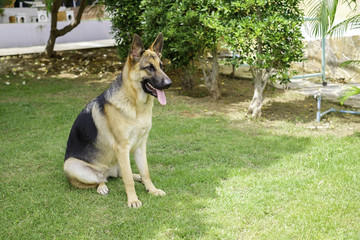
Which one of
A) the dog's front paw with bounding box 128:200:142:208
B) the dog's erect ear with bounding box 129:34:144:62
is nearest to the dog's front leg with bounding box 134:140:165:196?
the dog's front paw with bounding box 128:200:142:208

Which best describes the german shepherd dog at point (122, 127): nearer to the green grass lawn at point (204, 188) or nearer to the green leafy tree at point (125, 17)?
the green grass lawn at point (204, 188)

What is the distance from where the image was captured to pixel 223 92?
32.2 ft

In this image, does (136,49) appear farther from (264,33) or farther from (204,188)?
(264,33)

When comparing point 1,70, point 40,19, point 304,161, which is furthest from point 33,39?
point 304,161

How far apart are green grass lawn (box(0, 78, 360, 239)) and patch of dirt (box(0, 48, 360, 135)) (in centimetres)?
41

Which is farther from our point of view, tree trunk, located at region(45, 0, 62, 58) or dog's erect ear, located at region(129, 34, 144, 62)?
tree trunk, located at region(45, 0, 62, 58)

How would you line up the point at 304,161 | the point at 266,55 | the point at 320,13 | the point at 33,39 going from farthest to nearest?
the point at 33,39
the point at 266,55
the point at 320,13
the point at 304,161

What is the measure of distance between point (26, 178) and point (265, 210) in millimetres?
3213

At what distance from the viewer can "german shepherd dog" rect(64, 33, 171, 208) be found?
13.8ft

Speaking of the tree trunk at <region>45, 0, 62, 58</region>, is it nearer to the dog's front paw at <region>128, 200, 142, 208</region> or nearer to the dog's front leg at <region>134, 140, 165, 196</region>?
the dog's front leg at <region>134, 140, 165, 196</region>

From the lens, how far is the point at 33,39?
18.3 m

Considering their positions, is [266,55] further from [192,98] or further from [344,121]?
[192,98]

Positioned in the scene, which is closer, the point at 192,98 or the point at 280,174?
the point at 280,174

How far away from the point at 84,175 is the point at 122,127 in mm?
798
